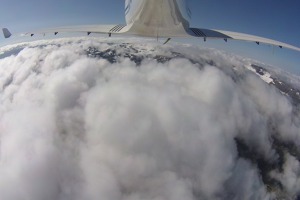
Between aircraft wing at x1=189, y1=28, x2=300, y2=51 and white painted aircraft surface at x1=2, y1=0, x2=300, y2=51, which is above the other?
white painted aircraft surface at x1=2, y1=0, x2=300, y2=51

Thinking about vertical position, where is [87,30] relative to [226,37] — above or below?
above

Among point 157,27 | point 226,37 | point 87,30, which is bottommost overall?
point 226,37

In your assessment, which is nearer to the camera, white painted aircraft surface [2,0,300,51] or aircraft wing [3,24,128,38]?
white painted aircraft surface [2,0,300,51]

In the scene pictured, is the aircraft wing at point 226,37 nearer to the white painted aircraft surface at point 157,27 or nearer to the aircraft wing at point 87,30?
the white painted aircraft surface at point 157,27

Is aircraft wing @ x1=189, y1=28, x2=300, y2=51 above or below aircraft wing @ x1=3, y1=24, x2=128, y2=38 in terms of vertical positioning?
below

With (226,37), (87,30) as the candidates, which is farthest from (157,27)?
(226,37)

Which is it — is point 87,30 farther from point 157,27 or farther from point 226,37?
point 226,37

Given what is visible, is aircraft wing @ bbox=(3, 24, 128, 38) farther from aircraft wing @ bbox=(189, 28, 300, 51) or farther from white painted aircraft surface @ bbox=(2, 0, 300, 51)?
aircraft wing @ bbox=(189, 28, 300, 51)

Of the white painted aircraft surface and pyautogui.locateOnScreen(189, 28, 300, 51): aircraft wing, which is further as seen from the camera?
pyautogui.locateOnScreen(189, 28, 300, 51): aircraft wing

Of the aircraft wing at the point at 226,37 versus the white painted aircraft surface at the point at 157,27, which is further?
the aircraft wing at the point at 226,37

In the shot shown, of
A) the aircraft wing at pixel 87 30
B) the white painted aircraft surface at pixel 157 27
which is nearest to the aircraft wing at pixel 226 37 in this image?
the white painted aircraft surface at pixel 157 27

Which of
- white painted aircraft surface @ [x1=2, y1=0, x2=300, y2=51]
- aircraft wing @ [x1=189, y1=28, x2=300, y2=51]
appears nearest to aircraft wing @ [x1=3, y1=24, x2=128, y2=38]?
white painted aircraft surface @ [x1=2, y1=0, x2=300, y2=51]

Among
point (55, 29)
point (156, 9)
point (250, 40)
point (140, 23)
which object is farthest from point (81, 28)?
point (250, 40)

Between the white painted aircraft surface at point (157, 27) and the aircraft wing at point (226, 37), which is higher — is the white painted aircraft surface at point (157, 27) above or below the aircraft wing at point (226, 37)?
above
